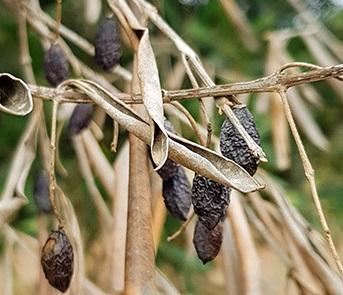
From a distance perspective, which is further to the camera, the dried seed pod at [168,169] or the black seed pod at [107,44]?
the black seed pod at [107,44]

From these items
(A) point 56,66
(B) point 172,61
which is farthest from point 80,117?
(B) point 172,61

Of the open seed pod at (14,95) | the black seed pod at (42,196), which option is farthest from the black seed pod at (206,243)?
the black seed pod at (42,196)

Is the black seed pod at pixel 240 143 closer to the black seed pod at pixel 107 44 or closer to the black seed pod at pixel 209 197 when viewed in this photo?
the black seed pod at pixel 209 197

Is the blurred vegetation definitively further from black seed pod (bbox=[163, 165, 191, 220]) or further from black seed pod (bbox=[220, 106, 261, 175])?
black seed pod (bbox=[220, 106, 261, 175])

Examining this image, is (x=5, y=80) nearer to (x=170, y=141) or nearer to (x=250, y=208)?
(x=170, y=141)

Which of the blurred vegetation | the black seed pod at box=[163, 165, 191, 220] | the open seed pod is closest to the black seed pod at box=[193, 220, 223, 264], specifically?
the black seed pod at box=[163, 165, 191, 220]

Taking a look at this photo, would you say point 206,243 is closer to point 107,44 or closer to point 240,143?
point 240,143
